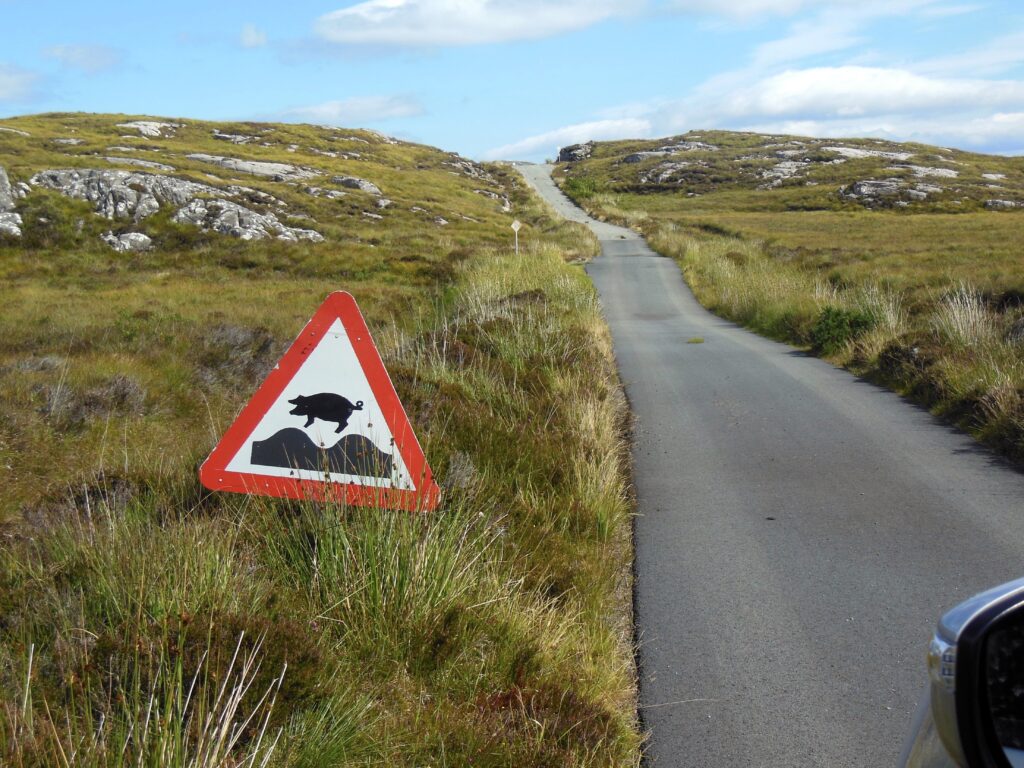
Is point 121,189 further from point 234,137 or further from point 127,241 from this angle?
point 234,137

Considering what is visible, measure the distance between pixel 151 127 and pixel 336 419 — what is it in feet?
314

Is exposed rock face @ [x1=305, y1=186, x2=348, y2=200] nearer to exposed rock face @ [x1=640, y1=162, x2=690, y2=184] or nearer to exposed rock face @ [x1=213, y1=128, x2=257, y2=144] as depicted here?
exposed rock face @ [x1=213, y1=128, x2=257, y2=144]

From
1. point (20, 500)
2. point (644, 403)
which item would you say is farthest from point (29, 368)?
point (644, 403)

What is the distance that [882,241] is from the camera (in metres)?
45.2

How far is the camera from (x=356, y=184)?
64375mm

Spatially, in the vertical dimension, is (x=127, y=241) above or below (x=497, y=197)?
below

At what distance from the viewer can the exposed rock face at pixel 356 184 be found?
209ft

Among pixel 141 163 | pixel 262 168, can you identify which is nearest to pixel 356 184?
pixel 262 168

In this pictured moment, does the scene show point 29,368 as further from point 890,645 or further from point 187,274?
point 187,274

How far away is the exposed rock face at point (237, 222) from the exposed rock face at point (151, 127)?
155 ft

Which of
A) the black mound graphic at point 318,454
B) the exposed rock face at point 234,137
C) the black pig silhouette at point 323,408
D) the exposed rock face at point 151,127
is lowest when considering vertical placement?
the black mound graphic at point 318,454

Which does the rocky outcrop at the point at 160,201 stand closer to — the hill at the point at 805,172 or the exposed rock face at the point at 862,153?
the hill at the point at 805,172

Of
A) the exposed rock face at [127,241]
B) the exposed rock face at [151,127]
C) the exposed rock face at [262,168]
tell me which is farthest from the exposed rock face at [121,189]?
the exposed rock face at [151,127]

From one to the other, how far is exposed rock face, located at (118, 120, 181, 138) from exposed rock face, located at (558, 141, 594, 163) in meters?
64.6
